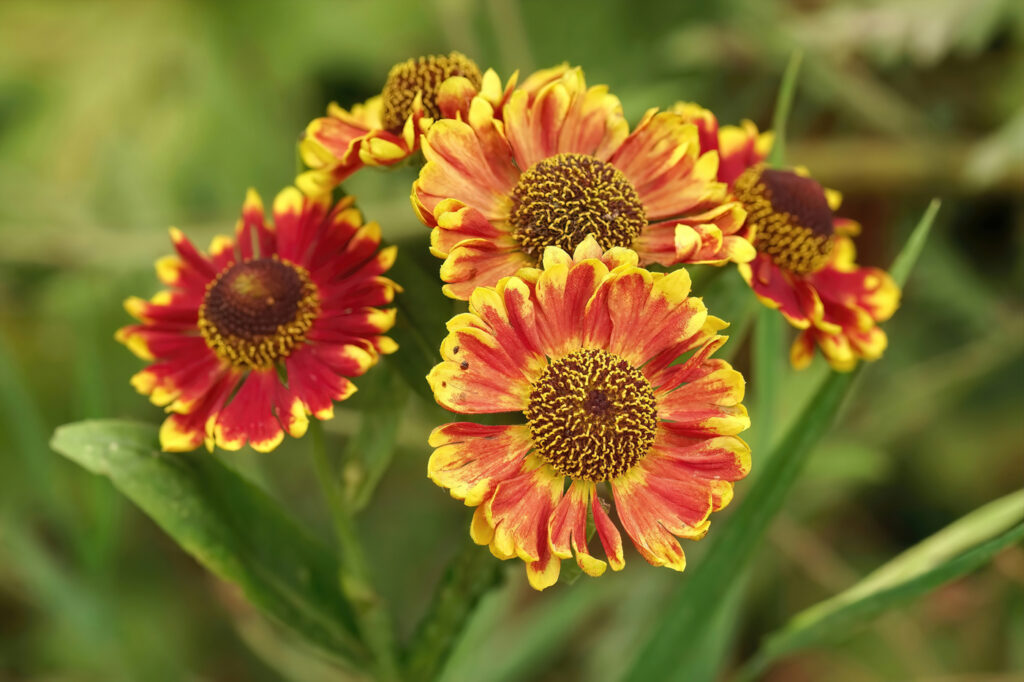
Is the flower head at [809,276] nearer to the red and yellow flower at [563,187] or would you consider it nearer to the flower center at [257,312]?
the red and yellow flower at [563,187]

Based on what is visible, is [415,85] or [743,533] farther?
[743,533]

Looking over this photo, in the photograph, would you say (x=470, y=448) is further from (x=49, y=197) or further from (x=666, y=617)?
(x=49, y=197)

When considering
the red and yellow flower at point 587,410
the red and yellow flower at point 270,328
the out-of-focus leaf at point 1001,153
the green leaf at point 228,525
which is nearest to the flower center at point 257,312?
the red and yellow flower at point 270,328

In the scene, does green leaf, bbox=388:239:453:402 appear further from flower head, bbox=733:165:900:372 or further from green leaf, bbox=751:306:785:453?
green leaf, bbox=751:306:785:453

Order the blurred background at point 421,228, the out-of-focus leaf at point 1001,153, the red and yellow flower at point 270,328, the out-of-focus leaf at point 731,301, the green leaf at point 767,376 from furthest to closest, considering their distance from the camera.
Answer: the blurred background at point 421,228 → the out-of-focus leaf at point 1001,153 → the green leaf at point 767,376 → the out-of-focus leaf at point 731,301 → the red and yellow flower at point 270,328

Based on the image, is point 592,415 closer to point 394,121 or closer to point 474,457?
point 474,457

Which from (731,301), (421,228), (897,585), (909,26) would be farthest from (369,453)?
(909,26)

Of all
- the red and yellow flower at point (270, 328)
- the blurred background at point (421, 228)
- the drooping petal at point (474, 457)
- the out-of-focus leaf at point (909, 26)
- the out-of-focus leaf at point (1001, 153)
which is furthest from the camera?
the blurred background at point (421, 228)
